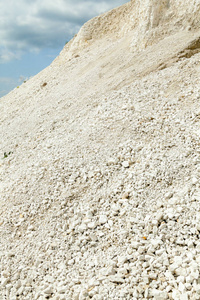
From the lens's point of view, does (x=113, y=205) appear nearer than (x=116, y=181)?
Yes

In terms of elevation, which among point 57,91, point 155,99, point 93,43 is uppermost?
point 93,43

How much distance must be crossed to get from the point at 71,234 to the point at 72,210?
2.24ft

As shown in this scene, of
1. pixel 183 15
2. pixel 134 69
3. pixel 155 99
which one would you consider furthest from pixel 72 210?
pixel 183 15

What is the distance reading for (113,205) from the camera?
18.5 feet

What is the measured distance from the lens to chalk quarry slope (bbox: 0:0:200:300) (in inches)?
173

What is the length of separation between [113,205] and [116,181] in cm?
73

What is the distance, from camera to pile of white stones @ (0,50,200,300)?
4273mm

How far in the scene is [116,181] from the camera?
20.3 feet

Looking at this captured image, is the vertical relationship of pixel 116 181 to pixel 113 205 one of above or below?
above

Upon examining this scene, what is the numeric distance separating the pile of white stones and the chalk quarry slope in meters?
0.02

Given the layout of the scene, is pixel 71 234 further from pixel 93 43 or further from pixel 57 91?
pixel 93 43

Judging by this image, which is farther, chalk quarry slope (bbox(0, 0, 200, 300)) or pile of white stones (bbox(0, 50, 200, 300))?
chalk quarry slope (bbox(0, 0, 200, 300))

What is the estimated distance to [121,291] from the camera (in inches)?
158

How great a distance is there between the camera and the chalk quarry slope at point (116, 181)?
4.39 m
